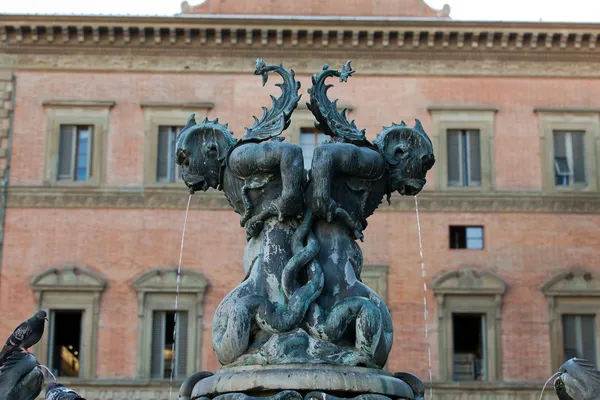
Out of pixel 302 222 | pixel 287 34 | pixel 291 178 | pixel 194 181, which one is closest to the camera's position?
pixel 291 178

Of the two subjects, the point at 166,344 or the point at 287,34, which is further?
the point at 287,34

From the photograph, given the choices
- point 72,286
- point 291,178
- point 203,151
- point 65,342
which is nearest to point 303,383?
point 291,178

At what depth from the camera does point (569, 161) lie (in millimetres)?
28000

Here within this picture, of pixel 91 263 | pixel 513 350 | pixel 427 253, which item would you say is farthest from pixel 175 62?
pixel 513 350

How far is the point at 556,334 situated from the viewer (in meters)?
26.8

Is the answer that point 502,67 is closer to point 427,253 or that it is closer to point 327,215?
point 427,253

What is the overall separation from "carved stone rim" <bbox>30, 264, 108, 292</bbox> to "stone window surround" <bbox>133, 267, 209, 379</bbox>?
2.78ft

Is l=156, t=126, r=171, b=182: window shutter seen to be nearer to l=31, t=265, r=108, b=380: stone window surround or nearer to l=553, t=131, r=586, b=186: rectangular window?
l=31, t=265, r=108, b=380: stone window surround

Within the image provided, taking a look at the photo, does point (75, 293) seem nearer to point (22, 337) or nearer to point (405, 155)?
point (22, 337)

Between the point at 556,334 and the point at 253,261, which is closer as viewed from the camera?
the point at 253,261

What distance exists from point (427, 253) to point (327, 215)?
20815 millimetres

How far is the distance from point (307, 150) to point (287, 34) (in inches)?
122

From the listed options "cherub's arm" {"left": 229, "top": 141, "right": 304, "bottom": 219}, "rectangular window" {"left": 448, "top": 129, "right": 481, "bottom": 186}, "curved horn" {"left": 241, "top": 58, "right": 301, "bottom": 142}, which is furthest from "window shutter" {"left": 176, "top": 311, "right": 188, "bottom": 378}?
"cherub's arm" {"left": 229, "top": 141, "right": 304, "bottom": 219}

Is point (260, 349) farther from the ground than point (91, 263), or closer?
closer
